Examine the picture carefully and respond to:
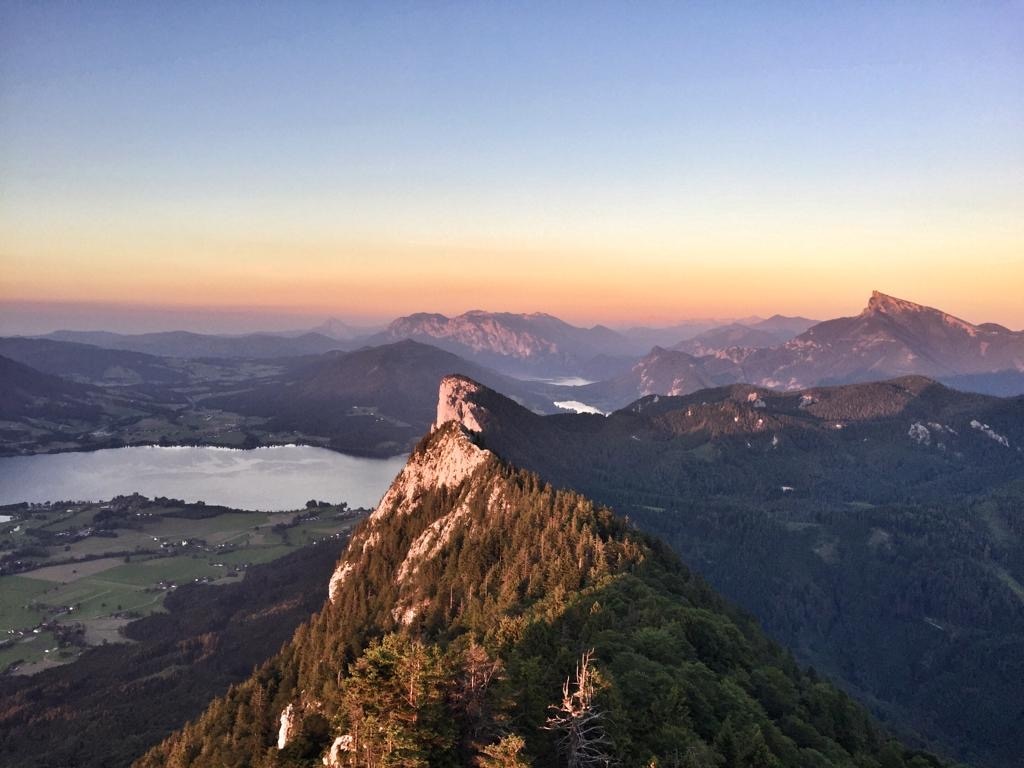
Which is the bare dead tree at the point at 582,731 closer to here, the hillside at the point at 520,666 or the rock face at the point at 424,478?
the hillside at the point at 520,666

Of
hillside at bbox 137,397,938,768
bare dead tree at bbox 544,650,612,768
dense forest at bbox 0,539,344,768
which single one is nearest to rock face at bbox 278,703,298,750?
hillside at bbox 137,397,938,768

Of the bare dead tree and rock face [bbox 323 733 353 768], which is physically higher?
the bare dead tree

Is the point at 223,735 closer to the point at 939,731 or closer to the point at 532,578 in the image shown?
the point at 532,578

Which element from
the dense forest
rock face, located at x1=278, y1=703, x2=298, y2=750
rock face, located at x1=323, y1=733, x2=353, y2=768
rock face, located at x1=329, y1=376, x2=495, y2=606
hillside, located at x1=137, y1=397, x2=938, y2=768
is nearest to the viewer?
hillside, located at x1=137, y1=397, x2=938, y2=768

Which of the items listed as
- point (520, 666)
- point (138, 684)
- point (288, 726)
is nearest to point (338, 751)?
point (520, 666)

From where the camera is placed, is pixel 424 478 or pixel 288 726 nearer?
pixel 288 726

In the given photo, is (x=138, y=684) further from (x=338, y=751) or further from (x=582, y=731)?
(x=582, y=731)

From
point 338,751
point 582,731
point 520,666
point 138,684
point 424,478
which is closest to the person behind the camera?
point 582,731

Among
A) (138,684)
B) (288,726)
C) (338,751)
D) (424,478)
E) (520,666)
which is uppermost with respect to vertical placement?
(520,666)

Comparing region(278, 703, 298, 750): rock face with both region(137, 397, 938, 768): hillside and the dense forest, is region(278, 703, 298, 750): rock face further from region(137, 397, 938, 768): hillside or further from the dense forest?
the dense forest
